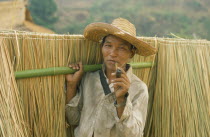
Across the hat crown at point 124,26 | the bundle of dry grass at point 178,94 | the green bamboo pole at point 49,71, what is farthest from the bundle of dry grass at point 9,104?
the bundle of dry grass at point 178,94

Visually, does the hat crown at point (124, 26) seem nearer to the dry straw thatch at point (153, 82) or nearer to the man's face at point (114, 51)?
the man's face at point (114, 51)

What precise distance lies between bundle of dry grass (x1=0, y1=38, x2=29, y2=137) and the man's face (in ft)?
2.02

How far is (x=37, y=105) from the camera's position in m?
1.83

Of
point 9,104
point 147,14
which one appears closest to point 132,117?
point 9,104

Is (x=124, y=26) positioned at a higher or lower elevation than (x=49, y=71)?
higher

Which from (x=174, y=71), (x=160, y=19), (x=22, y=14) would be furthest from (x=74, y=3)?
(x=174, y=71)

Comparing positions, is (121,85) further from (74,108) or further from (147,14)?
Result: (147,14)

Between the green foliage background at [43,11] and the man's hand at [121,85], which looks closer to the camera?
the man's hand at [121,85]

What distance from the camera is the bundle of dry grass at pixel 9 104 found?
1512 millimetres

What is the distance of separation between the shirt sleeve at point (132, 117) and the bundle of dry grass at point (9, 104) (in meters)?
0.56

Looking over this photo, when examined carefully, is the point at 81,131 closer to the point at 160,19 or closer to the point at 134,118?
the point at 134,118

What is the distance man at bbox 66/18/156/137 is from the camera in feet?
5.40

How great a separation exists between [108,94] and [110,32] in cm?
40

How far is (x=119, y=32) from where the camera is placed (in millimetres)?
1725
